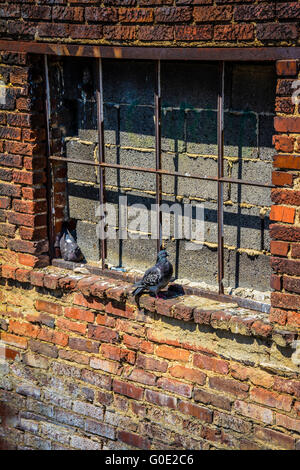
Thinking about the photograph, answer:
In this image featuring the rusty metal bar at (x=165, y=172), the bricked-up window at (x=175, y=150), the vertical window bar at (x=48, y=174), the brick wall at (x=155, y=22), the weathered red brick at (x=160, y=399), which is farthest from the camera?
the vertical window bar at (x=48, y=174)

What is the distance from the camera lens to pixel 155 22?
365 cm

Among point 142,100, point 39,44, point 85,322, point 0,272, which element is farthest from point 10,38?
point 85,322

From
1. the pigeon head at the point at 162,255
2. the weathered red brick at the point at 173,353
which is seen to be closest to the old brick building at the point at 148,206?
the weathered red brick at the point at 173,353

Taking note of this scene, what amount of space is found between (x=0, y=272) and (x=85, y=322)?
67cm

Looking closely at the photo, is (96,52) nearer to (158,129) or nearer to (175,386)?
(158,129)

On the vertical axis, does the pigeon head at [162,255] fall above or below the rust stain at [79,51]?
below

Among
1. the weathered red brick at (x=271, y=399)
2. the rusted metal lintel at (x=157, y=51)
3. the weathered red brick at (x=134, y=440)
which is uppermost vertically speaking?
the rusted metal lintel at (x=157, y=51)

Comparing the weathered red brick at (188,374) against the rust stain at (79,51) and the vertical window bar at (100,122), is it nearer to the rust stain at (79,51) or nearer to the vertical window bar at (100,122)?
the vertical window bar at (100,122)

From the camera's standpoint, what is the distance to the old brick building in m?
3.53

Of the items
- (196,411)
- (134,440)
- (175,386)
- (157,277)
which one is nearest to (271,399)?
(196,411)

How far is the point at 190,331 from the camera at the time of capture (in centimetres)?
389

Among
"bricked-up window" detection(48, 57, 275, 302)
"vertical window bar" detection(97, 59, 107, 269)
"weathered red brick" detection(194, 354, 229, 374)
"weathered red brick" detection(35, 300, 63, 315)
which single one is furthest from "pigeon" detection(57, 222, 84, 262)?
"weathered red brick" detection(194, 354, 229, 374)

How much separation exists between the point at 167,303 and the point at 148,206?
2.07ft

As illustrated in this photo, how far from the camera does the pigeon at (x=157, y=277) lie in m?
3.90
